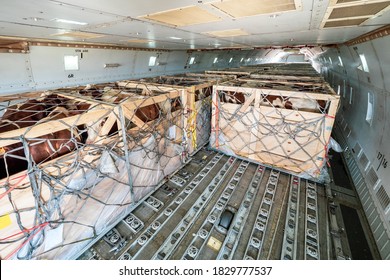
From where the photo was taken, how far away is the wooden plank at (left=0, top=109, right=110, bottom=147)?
93.7 inches

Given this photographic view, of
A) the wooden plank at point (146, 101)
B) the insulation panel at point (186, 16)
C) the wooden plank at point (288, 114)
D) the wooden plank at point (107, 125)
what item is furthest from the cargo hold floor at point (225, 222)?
the insulation panel at point (186, 16)

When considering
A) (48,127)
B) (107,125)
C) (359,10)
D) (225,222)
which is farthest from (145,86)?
(359,10)

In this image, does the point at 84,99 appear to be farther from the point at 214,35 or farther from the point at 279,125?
the point at 279,125

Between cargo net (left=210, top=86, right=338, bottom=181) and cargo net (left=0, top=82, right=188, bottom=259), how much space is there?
1.98 m

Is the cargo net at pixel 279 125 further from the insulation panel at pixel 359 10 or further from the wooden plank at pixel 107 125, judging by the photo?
the wooden plank at pixel 107 125

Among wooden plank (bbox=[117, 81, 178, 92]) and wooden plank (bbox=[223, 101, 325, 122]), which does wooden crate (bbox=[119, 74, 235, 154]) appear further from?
wooden plank (bbox=[223, 101, 325, 122])

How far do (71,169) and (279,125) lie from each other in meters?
5.06

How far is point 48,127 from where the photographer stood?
271cm

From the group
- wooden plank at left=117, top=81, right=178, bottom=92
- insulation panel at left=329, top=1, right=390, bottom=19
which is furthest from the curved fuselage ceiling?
wooden plank at left=117, top=81, right=178, bottom=92

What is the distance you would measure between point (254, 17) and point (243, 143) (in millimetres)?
3567

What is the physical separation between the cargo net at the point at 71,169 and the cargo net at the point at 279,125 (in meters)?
1.98

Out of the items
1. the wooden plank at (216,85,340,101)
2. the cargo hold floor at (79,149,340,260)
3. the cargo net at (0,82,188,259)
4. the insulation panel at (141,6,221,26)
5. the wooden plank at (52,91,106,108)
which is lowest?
the cargo hold floor at (79,149,340,260)

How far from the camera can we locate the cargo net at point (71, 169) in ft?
8.43

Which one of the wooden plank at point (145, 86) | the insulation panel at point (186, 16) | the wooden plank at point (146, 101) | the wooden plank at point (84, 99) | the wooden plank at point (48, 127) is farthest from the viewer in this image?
the wooden plank at point (145, 86)
